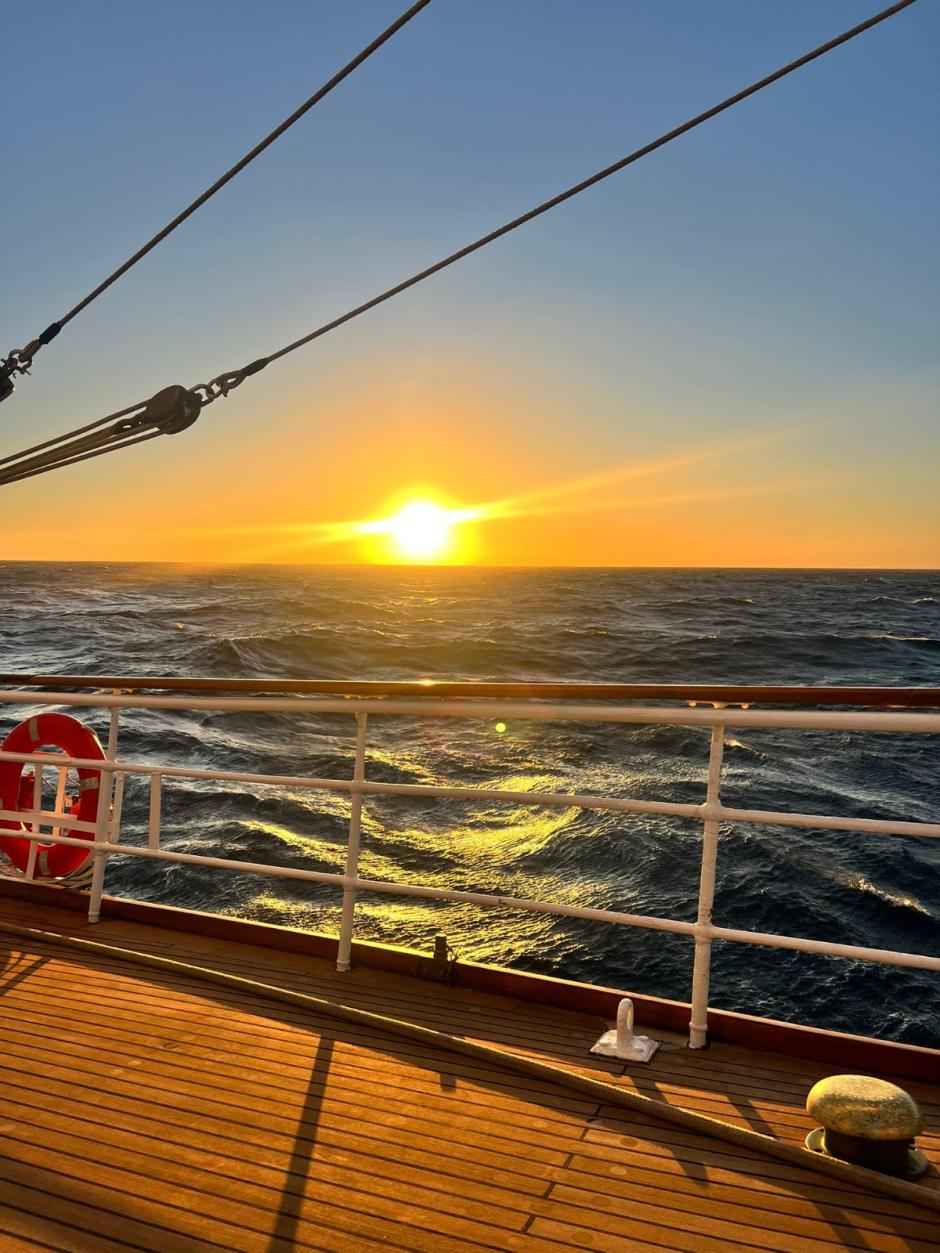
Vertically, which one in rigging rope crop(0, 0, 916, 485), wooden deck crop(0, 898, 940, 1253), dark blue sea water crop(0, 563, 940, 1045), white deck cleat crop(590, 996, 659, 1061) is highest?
rigging rope crop(0, 0, 916, 485)

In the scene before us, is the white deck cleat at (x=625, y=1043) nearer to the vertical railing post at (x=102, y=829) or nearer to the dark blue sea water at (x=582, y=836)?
the vertical railing post at (x=102, y=829)

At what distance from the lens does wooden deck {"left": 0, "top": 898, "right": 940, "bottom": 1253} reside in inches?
81.7

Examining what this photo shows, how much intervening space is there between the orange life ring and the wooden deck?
1.20 metres

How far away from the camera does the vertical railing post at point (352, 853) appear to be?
11.2 ft

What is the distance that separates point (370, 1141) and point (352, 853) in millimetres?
1155

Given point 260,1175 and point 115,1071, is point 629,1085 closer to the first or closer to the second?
point 260,1175

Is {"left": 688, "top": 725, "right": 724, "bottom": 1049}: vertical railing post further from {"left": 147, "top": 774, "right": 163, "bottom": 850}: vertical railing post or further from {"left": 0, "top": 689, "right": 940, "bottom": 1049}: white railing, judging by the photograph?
{"left": 147, "top": 774, "right": 163, "bottom": 850}: vertical railing post

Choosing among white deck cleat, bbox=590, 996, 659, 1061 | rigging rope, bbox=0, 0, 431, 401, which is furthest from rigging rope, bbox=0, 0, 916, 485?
white deck cleat, bbox=590, 996, 659, 1061

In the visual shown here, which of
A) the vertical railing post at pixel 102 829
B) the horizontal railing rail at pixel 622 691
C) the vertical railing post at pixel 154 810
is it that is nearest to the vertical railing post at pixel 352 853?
the horizontal railing rail at pixel 622 691

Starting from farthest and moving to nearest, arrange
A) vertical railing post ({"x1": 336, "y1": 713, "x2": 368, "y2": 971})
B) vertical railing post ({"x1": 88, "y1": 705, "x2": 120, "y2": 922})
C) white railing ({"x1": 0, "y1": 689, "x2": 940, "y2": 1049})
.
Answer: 1. vertical railing post ({"x1": 88, "y1": 705, "x2": 120, "y2": 922})
2. vertical railing post ({"x1": 336, "y1": 713, "x2": 368, "y2": 971})
3. white railing ({"x1": 0, "y1": 689, "x2": 940, "y2": 1049})

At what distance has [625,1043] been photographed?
2953mm

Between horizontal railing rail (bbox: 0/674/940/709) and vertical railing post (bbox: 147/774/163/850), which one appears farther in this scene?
vertical railing post (bbox: 147/774/163/850)

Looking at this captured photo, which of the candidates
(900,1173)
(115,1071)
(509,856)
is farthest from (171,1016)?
(509,856)

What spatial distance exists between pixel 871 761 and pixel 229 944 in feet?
44.0
